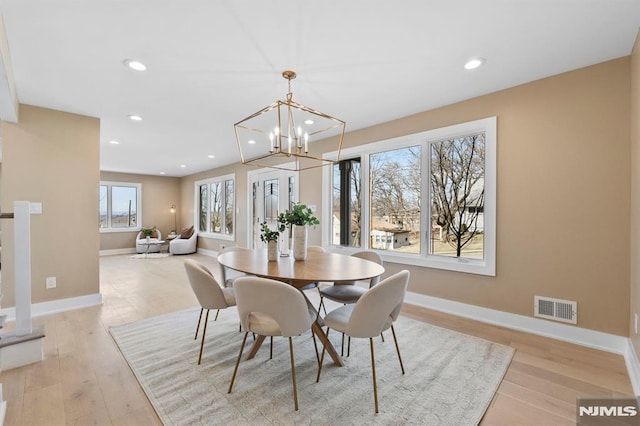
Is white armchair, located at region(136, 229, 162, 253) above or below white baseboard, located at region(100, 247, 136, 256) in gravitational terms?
above

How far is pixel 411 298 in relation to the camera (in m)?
3.67

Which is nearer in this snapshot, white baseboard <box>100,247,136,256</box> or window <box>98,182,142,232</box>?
white baseboard <box>100,247,136,256</box>

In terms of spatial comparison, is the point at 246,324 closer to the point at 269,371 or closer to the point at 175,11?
the point at 269,371

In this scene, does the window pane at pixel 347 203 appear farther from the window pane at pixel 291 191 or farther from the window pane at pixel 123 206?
the window pane at pixel 123 206

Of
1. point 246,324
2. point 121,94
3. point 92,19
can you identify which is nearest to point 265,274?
point 246,324

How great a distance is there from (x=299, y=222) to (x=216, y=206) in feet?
20.3

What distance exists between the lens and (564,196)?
2.62 metres

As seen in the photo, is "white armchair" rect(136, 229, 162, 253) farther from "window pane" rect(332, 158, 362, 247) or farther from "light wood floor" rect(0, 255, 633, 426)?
"window pane" rect(332, 158, 362, 247)

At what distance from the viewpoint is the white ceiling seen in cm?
181

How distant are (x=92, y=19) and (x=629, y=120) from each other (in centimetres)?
405

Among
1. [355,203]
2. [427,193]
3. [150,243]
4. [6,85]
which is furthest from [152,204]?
[427,193]

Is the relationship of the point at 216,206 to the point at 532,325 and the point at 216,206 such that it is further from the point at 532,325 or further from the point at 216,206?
the point at 532,325

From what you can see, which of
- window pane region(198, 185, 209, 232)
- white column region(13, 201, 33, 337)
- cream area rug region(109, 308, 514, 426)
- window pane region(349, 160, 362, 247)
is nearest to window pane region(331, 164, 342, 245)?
window pane region(349, 160, 362, 247)

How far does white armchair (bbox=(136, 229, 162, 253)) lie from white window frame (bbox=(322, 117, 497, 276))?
5662 mm
